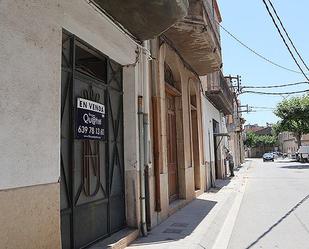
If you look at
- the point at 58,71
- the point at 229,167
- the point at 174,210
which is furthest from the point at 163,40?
the point at 229,167

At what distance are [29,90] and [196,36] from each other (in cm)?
703

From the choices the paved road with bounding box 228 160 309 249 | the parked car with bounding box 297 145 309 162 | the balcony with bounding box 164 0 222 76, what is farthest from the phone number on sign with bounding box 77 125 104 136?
the parked car with bounding box 297 145 309 162

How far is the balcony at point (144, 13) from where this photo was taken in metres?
6.41

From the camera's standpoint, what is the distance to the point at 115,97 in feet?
24.5

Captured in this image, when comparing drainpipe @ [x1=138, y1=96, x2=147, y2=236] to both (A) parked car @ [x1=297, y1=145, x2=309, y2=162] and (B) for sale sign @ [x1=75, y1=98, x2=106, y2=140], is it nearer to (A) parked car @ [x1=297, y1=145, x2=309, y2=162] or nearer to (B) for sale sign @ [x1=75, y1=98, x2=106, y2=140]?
(B) for sale sign @ [x1=75, y1=98, x2=106, y2=140]

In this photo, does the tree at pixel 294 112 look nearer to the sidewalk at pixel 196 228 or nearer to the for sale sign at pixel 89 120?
the sidewalk at pixel 196 228

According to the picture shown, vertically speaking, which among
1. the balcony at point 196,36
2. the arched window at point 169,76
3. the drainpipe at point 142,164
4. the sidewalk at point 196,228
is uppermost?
the balcony at point 196,36

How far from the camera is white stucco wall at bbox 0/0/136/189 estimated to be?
3.85m

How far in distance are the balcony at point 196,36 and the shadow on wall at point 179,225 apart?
4660 mm

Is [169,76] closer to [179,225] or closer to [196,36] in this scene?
[196,36]

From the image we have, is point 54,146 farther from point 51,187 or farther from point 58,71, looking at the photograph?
point 58,71

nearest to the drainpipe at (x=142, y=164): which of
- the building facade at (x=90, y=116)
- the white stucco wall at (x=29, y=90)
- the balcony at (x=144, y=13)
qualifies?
the building facade at (x=90, y=116)

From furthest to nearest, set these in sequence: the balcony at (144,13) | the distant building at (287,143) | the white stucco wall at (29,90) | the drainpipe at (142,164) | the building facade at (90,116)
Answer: the distant building at (287,143), the drainpipe at (142,164), the balcony at (144,13), the building facade at (90,116), the white stucco wall at (29,90)

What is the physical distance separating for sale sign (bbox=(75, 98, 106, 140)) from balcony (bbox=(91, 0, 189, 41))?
1.60 metres
